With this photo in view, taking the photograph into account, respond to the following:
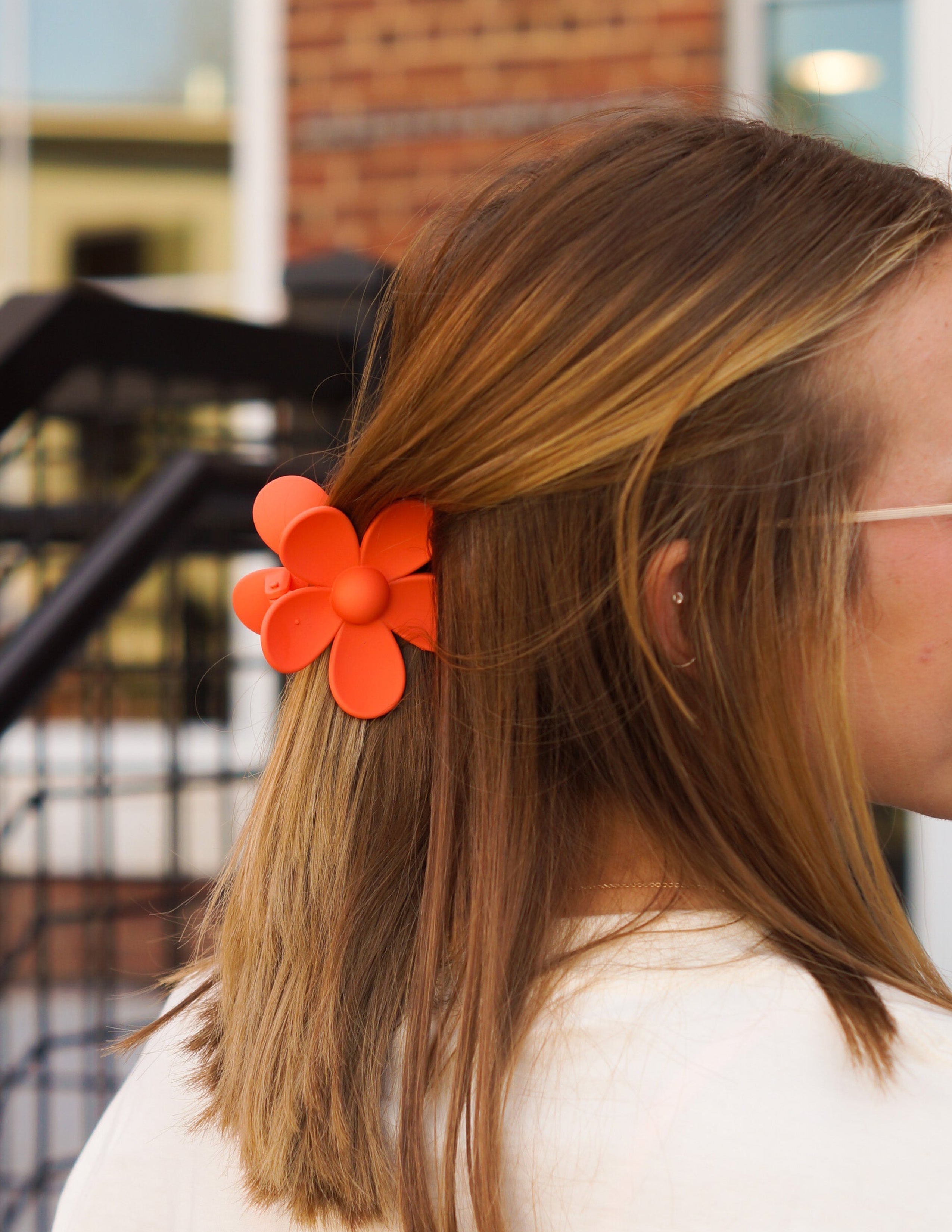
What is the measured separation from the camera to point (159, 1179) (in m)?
0.94

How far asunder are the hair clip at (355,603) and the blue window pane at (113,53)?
4259 millimetres

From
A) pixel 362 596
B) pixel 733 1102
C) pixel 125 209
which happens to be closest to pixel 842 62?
pixel 125 209

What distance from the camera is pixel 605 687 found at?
3.04 feet

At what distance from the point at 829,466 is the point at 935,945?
2167mm

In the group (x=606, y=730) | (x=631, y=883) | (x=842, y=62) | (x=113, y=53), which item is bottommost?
(x=631, y=883)

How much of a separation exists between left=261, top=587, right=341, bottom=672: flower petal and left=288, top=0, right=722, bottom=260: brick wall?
3.00 metres

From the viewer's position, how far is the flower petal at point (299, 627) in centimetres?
99

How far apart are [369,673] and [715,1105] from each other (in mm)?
404

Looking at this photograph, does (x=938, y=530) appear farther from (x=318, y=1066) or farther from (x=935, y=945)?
(x=935, y=945)

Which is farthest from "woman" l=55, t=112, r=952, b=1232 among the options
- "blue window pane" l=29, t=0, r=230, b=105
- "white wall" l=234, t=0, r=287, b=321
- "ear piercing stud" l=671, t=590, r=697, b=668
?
"blue window pane" l=29, t=0, r=230, b=105

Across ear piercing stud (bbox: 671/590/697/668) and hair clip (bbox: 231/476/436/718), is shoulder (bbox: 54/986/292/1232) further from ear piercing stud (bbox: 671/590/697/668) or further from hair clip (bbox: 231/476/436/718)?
ear piercing stud (bbox: 671/590/697/668)

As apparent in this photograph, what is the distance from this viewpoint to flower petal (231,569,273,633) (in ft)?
3.47

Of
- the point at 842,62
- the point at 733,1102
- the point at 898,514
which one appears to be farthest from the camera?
the point at 842,62

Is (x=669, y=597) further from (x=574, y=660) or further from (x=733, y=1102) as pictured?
(x=733, y=1102)
